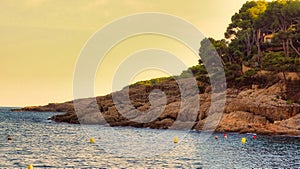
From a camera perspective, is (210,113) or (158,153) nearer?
(158,153)

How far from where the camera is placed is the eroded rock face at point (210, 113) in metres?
78.9

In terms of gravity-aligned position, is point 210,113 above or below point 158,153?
above

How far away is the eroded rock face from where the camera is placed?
78.9 meters

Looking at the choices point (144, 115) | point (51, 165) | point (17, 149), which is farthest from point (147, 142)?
point (144, 115)

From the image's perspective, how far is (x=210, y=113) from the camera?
285 feet

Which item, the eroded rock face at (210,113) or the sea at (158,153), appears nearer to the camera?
the sea at (158,153)

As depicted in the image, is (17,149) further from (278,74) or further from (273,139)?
(278,74)

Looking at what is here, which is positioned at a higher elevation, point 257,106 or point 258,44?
point 258,44

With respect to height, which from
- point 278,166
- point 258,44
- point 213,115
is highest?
point 258,44

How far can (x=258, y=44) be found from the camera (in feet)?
351

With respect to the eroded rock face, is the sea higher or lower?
lower

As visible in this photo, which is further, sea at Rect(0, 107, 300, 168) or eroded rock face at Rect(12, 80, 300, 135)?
eroded rock face at Rect(12, 80, 300, 135)

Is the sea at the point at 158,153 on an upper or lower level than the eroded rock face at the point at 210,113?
lower

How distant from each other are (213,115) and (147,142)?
27.4 m
